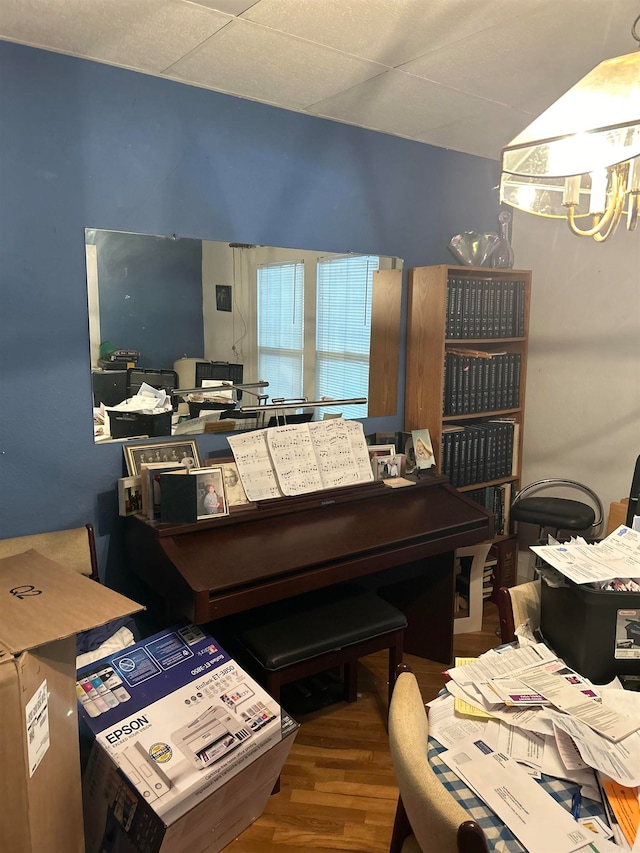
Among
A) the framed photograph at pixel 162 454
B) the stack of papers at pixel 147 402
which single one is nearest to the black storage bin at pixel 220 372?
the stack of papers at pixel 147 402

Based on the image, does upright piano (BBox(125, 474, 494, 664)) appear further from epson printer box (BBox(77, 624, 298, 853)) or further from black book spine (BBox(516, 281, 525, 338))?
black book spine (BBox(516, 281, 525, 338))

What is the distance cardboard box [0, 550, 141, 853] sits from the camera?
1.25 metres

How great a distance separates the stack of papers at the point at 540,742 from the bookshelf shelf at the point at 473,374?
1456mm

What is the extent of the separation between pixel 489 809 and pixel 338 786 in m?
1.19

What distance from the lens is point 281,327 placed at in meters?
2.71

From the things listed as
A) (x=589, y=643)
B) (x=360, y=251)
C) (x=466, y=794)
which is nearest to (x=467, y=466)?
(x=360, y=251)

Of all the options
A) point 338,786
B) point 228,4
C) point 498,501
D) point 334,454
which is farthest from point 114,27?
point 498,501

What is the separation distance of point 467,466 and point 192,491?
5.15 ft

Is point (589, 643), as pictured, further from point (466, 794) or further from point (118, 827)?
point (118, 827)

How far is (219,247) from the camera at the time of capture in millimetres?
2475

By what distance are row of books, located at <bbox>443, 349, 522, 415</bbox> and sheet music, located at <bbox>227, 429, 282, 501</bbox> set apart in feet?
3.57

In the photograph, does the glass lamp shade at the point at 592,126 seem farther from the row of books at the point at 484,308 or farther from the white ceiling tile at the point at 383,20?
the row of books at the point at 484,308

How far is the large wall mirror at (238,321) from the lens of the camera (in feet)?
7.48

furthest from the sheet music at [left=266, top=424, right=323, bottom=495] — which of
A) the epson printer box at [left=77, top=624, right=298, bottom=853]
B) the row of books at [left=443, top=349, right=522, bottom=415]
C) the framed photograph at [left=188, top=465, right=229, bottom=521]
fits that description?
the row of books at [left=443, top=349, right=522, bottom=415]
